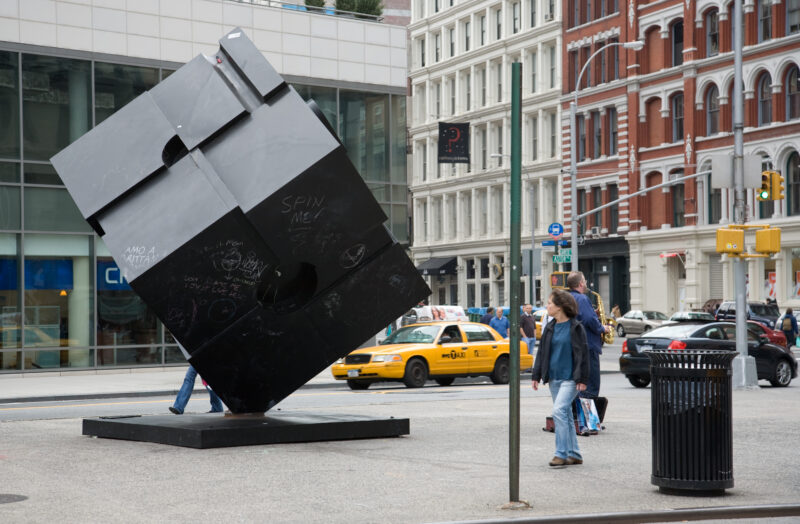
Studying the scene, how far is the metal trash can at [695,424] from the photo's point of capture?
899 centimetres

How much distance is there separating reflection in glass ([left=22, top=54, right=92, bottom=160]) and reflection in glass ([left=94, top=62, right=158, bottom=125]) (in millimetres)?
266

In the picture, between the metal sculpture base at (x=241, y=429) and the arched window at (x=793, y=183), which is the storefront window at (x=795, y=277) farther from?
the metal sculpture base at (x=241, y=429)

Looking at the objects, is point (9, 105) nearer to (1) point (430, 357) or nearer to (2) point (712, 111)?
(1) point (430, 357)

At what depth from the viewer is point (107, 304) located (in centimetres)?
3048

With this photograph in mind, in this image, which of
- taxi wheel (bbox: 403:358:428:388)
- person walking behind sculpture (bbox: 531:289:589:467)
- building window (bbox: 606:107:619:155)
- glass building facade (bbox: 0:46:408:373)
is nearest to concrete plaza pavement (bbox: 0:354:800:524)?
person walking behind sculpture (bbox: 531:289:589:467)

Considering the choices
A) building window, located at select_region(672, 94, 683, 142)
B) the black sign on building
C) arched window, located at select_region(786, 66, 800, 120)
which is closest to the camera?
the black sign on building

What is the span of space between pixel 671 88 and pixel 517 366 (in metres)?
55.7

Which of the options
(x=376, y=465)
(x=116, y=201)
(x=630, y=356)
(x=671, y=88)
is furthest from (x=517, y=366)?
(x=671, y=88)

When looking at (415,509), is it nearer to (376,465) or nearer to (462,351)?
(376,465)

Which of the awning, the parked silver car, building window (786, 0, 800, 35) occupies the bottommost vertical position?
the parked silver car

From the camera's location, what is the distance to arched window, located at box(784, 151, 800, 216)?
53.7 metres

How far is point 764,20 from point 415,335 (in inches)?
1452

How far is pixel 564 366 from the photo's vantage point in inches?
442

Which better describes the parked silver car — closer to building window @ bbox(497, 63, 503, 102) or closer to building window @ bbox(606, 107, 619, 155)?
building window @ bbox(606, 107, 619, 155)
